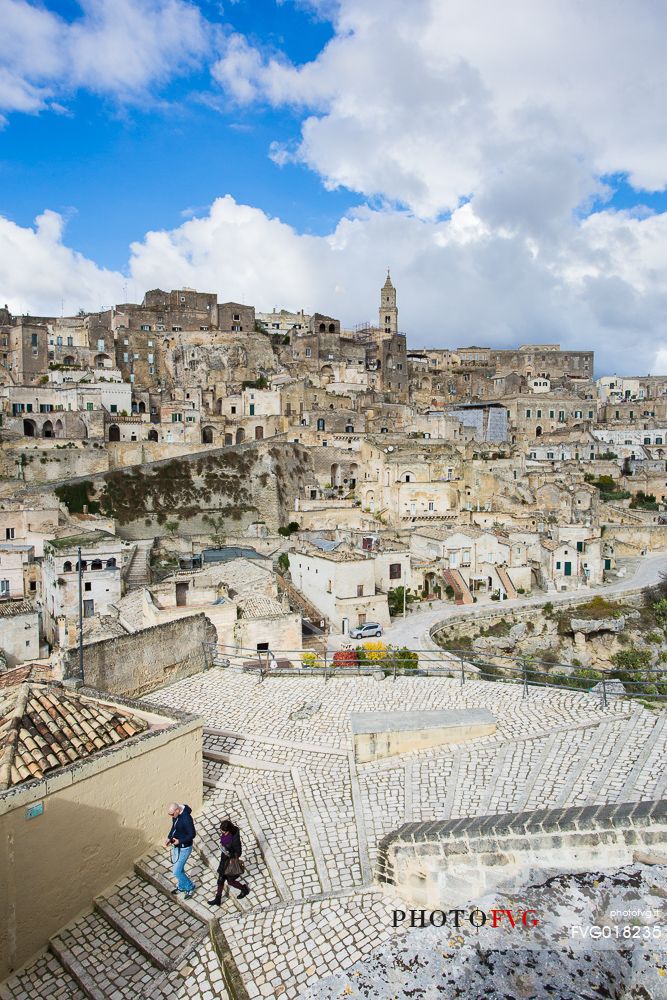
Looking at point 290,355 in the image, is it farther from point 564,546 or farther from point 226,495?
point 564,546

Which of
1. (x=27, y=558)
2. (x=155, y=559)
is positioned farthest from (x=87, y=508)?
(x=27, y=558)

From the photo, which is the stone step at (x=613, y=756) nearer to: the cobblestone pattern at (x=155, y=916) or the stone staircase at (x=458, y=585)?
the cobblestone pattern at (x=155, y=916)

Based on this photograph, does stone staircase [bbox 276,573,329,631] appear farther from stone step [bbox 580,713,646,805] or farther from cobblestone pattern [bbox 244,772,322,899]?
stone step [bbox 580,713,646,805]

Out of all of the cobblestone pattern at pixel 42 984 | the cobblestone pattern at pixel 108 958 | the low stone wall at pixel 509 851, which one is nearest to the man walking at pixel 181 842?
the cobblestone pattern at pixel 108 958

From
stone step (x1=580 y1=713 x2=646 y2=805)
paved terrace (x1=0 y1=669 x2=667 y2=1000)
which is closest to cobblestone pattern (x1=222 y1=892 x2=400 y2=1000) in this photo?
paved terrace (x1=0 y1=669 x2=667 y2=1000)

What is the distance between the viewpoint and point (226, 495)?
4516cm

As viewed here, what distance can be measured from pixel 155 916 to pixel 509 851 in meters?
3.18

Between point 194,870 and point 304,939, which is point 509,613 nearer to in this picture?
point 194,870

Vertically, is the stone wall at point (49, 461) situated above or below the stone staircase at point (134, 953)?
above

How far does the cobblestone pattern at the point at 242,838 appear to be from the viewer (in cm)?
612

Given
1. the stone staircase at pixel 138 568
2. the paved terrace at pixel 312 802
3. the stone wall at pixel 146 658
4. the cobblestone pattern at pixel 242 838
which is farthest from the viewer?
the stone staircase at pixel 138 568

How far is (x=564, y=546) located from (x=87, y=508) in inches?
A: 1082

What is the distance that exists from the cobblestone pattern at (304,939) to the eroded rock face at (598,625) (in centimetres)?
2501

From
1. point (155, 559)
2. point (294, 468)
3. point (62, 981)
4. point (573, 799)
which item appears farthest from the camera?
point (294, 468)
